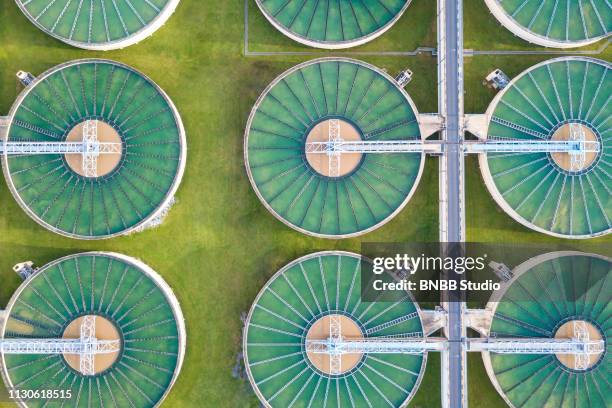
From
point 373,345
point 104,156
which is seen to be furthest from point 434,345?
point 104,156

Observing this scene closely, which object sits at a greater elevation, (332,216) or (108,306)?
(332,216)

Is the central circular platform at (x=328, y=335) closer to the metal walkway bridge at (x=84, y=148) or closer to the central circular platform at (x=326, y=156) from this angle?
the central circular platform at (x=326, y=156)

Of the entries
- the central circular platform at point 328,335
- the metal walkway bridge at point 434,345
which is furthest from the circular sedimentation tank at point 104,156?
the metal walkway bridge at point 434,345

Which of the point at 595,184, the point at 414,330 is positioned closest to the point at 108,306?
the point at 414,330

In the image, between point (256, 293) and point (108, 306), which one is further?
point (256, 293)

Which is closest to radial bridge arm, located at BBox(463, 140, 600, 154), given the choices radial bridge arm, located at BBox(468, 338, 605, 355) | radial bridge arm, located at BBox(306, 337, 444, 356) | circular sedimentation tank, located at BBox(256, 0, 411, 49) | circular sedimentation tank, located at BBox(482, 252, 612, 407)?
circular sedimentation tank, located at BBox(482, 252, 612, 407)

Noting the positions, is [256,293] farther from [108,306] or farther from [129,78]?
[129,78]

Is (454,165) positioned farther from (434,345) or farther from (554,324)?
(554,324)
